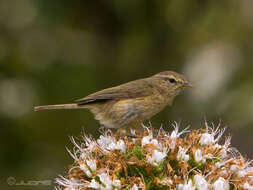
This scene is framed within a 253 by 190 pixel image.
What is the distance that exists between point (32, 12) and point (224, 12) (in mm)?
3163

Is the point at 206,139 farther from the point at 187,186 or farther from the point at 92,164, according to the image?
the point at 92,164

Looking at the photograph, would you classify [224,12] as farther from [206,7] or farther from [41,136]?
[41,136]

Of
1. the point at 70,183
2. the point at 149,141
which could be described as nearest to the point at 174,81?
the point at 149,141

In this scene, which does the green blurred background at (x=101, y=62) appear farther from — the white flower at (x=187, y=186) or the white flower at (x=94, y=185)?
the white flower at (x=187, y=186)

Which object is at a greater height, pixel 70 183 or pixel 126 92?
pixel 126 92

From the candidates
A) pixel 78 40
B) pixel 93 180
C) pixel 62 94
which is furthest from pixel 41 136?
pixel 93 180

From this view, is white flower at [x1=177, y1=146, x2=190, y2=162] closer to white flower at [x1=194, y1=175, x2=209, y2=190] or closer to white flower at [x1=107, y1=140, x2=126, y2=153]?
white flower at [x1=194, y1=175, x2=209, y2=190]

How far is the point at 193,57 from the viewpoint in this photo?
7.75 meters

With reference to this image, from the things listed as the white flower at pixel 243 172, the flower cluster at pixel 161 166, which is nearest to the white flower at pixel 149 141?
the flower cluster at pixel 161 166

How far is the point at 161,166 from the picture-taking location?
3.72m

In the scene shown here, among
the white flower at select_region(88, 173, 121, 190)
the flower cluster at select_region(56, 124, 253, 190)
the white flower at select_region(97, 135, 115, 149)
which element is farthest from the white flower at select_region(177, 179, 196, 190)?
the white flower at select_region(97, 135, 115, 149)

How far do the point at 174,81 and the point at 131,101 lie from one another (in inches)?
28.2

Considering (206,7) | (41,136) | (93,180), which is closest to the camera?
(93,180)

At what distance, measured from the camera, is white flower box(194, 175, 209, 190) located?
3499mm
